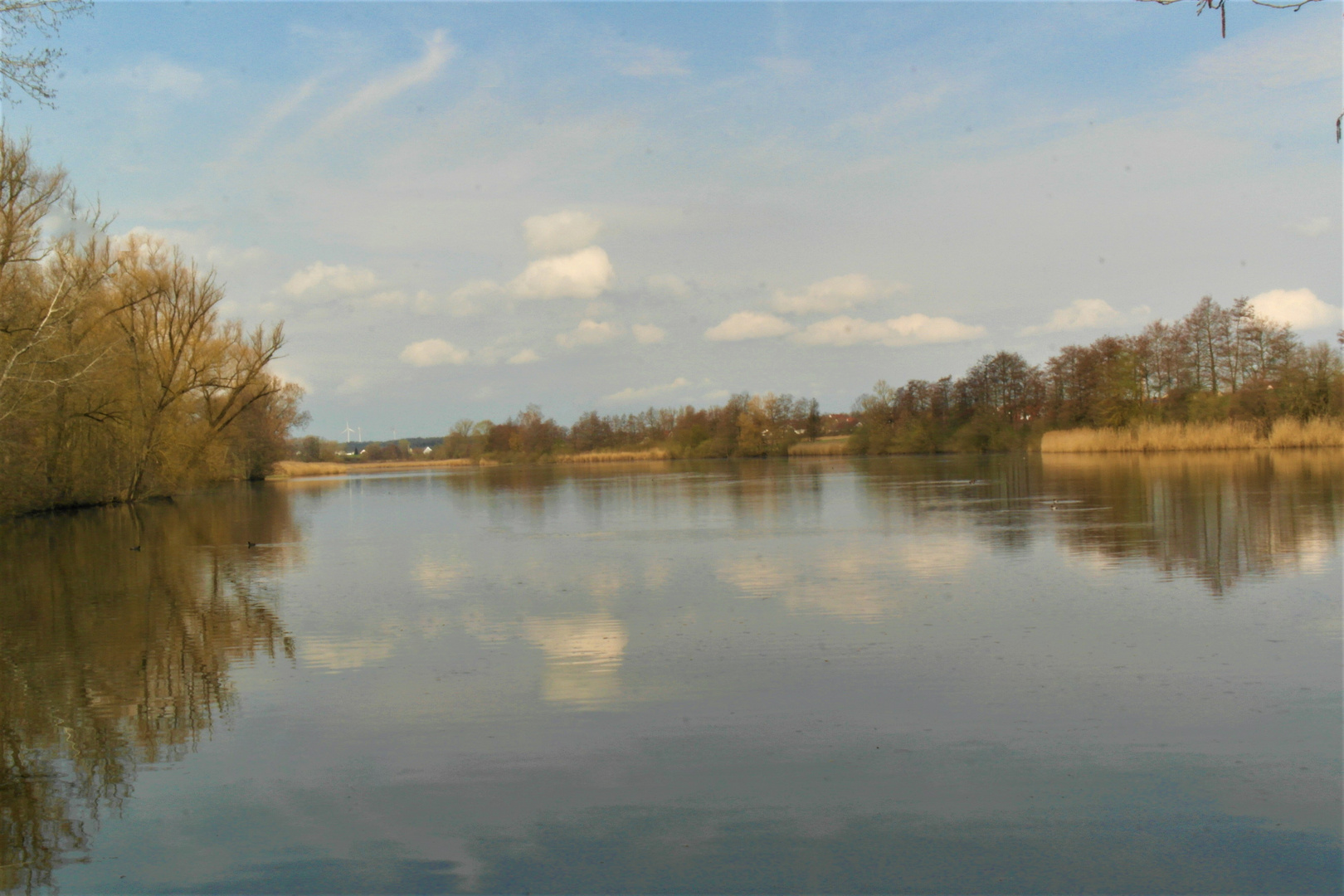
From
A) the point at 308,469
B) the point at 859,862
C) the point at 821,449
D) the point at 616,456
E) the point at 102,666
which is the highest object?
the point at 308,469

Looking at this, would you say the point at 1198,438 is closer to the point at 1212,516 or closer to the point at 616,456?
the point at 1212,516

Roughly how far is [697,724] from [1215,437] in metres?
43.5

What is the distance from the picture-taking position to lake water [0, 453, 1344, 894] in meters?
4.07

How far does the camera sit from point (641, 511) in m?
23.8

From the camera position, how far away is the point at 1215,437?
42.2 metres

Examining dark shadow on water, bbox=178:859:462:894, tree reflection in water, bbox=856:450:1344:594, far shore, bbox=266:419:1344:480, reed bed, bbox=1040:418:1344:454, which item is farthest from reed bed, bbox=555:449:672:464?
dark shadow on water, bbox=178:859:462:894

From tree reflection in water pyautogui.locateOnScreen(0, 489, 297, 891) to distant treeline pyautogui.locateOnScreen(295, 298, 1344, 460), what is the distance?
4445cm

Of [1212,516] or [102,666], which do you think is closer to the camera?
[102,666]

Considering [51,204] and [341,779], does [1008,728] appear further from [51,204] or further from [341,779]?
[51,204]

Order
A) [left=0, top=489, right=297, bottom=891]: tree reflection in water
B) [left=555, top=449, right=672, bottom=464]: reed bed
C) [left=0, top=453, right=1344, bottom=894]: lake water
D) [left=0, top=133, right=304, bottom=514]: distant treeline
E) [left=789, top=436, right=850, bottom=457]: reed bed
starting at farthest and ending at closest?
[left=555, top=449, right=672, bottom=464]: reed bed
[left=789, top=436, right=850, bottom=457]: reed bed
[left=0, top=133, right=304, bottom=514]: distant treeline
[left=0, top=489, right=297, bottom=891]: tree reflection in water
[left=0, top=453, right=1344, bottom=894]: lake water

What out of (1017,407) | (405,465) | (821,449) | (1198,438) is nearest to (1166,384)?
(1198,438)

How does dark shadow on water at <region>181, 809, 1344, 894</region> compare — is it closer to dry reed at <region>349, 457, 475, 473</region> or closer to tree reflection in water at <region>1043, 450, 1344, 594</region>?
tree reflection in water at <region>1043, 450, 1344, 594</region>

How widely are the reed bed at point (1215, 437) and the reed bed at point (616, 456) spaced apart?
171ft

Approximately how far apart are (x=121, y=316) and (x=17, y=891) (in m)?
32.9
